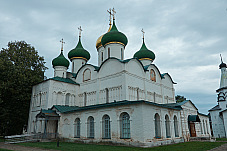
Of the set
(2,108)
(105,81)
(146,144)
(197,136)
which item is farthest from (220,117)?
(2,108)

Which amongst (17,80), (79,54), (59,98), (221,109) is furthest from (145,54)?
(221,109)

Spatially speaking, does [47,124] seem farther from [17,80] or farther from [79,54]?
[79,54]

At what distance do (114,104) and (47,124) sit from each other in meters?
8.27

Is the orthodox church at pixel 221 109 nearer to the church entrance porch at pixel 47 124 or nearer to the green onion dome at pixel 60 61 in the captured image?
the green onion dome at pixel 60 61

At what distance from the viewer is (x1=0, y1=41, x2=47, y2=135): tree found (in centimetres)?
1834

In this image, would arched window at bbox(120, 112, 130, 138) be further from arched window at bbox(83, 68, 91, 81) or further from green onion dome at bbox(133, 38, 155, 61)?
green onion dome at bbox(133, 38, 155, 61)

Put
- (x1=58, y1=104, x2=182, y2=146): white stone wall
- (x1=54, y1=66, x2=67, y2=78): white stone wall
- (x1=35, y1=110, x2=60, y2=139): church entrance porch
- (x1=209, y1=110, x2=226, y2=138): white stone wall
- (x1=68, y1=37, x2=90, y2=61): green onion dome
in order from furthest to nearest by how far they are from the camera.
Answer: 1. (x1=209, y1=110, x2=226, y2=138): white stone wall
2. (x1=68, y1=37, x2=90, y2=61): green onion dome
3. (x1=54, y1=66, x2=67, y2=78): white stone wall
4. (x1=35, y1=110, x2=60, y2=139): church entrance porch
5. (x1=58, y1=104, x2=182, y2=146): white stone wall

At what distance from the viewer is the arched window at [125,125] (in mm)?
12405

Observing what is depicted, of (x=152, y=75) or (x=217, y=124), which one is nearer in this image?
(x=152, y=75)

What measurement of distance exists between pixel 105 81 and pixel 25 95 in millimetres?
9208

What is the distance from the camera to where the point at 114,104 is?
1304 cm

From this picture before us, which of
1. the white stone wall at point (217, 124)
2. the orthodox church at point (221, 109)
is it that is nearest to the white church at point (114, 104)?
the orthodox church at point (221, 109)

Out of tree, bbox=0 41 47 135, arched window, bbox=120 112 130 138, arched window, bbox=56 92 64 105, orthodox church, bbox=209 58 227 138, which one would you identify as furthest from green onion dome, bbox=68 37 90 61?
orthodox church, bbox=209 58 227 138

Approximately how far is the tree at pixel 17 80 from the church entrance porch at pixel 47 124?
336 centimetres
